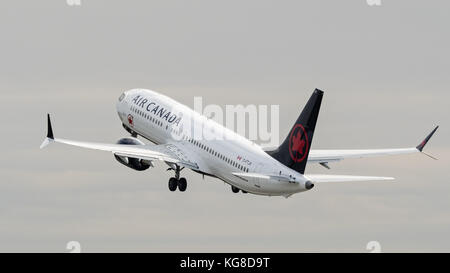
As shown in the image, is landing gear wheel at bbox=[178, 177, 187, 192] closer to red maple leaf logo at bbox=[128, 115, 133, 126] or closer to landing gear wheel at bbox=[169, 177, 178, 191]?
landing gear wheel at bbox=[169, 177, 178, 191]

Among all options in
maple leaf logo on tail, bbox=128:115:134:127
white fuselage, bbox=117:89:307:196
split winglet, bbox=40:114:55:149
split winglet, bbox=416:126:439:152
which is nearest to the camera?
white fuselage, bbox=117:89:307:196

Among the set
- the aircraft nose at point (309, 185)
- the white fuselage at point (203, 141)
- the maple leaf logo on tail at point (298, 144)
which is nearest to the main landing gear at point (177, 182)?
the white fuselage at point (203, 141)

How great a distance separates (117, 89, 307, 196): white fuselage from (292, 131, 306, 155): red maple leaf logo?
5.32 feet

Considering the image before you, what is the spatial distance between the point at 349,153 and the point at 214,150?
11184 millimetres

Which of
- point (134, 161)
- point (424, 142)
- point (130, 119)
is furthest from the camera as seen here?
point (130, 119)

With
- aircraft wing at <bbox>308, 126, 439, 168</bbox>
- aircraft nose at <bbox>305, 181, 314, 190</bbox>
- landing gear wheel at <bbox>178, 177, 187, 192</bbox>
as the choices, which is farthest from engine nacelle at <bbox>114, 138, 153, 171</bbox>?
aircraft nose at <bbox>305, 181, 314, 190</bbox>

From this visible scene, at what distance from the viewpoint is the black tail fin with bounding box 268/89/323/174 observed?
90.2 meters

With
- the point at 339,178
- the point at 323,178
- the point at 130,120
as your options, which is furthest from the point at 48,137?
the point at 339,178

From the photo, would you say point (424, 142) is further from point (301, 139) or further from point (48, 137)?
point (48, 137)

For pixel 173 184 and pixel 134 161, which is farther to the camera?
pixel 134 161

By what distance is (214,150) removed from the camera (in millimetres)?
100812

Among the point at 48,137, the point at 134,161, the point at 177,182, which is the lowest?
the point at 177,182

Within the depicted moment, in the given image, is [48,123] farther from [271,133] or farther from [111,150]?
[271,133]

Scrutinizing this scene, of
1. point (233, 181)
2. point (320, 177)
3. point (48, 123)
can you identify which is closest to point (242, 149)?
point (233, 181)
